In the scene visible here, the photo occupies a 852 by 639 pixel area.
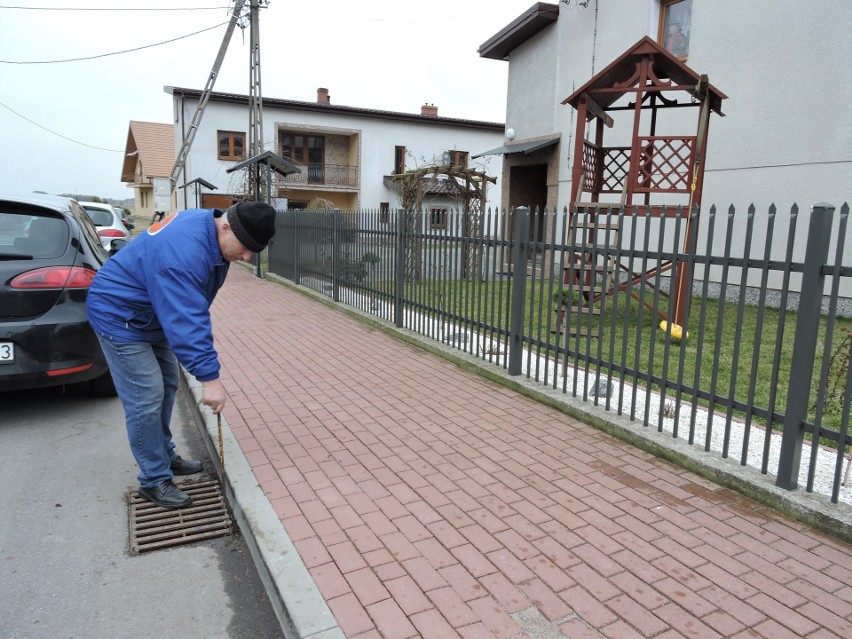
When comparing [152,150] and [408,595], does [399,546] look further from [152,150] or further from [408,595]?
[152,150]

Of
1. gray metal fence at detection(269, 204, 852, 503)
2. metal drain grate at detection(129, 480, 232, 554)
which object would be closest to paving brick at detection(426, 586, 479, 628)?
metal drain grate at detection(129, 480, 232, 554)

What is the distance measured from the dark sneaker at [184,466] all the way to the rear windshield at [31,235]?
215 centimetres

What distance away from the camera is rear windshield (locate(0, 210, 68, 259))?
4.84 m

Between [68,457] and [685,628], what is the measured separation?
4009 mm

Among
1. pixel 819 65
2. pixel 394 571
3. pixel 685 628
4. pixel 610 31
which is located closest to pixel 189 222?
pixel 394 571

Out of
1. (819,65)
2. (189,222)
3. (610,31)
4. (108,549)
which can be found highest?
(610,31)

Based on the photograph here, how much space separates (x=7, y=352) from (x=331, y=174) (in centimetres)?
3377

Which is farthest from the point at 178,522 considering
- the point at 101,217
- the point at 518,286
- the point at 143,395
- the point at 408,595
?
the point at 101,217

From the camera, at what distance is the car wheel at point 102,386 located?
5.58m

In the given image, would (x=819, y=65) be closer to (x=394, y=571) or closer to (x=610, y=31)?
(x=610, y=31)

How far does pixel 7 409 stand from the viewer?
5.25 m

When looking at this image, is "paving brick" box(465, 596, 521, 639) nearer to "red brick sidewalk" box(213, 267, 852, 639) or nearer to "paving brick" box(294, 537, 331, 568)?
"red brick sidewalk" box(213, 267, 852, 639)

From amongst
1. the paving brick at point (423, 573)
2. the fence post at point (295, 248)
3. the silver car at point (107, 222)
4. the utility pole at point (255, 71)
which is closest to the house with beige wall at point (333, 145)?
the utility pole at point (255, 71)

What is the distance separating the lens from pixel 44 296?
15.6ft
